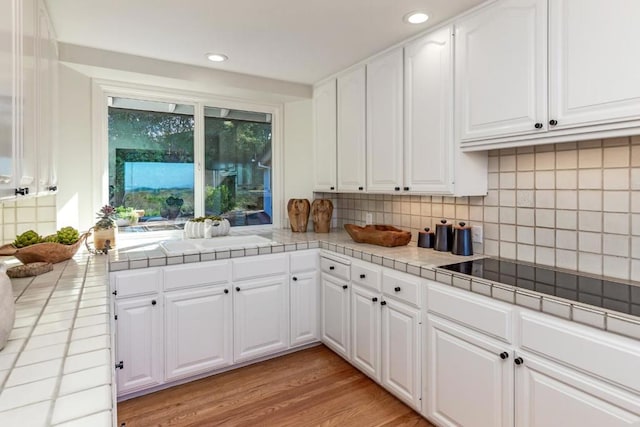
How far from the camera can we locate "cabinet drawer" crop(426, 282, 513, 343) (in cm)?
152

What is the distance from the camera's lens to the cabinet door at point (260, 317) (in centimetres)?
249

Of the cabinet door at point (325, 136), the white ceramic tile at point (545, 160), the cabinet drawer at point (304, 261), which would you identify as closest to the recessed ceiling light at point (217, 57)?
the cabinet door at point (325, 136)

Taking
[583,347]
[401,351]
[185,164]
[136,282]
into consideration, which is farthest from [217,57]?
[583,347]

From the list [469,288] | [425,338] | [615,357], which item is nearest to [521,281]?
[469,288]

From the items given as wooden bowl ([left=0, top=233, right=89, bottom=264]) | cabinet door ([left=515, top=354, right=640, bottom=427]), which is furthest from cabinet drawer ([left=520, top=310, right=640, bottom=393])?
wooden bowl ([left=0, top=233, right=89, bottom=264])

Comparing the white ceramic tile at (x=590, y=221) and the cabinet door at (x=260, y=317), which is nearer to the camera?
the white ceramic tile at (x=590, y=221)

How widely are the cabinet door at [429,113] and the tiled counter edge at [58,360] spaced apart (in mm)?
1759

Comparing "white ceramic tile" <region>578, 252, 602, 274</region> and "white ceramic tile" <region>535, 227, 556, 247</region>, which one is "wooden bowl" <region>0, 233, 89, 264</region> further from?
"white ceramic tile" <region>578, 252, 602, 274</region>

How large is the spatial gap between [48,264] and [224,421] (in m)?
1.22

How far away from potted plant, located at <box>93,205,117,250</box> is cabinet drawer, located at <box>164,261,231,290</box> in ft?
1.47

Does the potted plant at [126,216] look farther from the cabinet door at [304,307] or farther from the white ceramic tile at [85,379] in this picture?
the white ceramic tile at [85,379]

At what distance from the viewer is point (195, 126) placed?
3133 mm

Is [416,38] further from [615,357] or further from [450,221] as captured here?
[615,357]

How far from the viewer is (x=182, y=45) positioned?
2375mm
